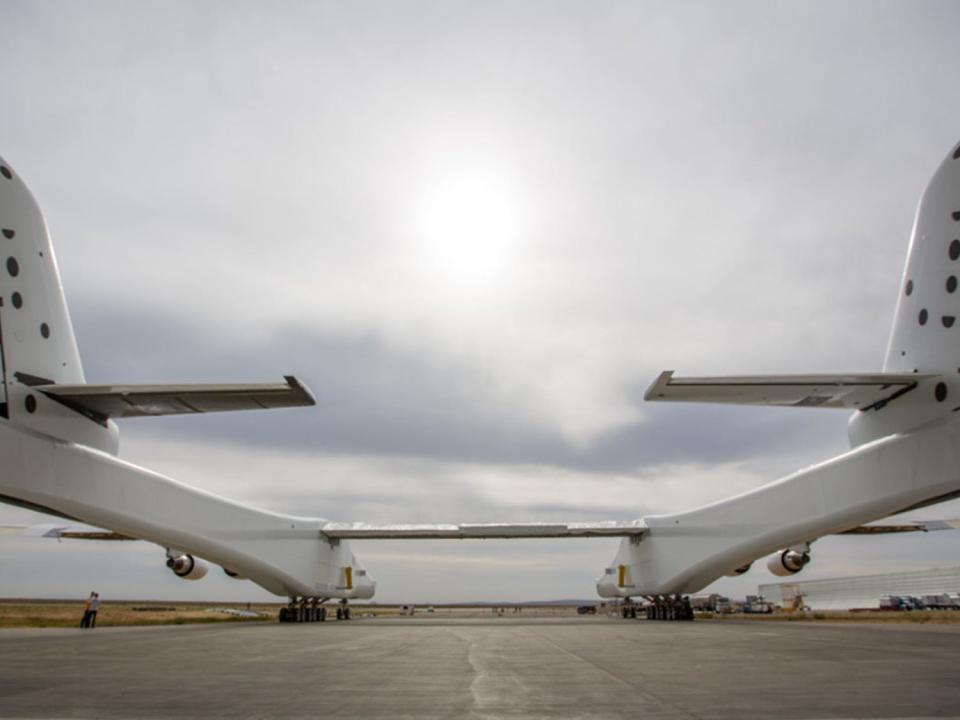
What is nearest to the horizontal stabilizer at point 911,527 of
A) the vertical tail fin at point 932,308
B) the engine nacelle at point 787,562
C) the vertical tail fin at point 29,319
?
the engine nacelle at point 787,562

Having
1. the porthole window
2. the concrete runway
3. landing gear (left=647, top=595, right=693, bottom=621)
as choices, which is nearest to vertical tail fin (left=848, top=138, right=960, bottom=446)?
the porthole window

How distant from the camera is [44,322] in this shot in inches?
656

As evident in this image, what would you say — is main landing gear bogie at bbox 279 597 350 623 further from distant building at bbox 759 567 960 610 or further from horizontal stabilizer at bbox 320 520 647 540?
distant building at bbox 759 567 960 610

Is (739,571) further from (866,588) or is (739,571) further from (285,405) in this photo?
(866,588)

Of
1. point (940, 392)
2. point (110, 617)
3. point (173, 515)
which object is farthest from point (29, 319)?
point (110, 617)

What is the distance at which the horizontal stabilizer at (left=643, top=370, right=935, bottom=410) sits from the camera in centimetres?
1284

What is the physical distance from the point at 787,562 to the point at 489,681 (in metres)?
26.4

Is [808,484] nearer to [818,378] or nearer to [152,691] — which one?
[818,378]

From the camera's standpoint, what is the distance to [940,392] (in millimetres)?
16375

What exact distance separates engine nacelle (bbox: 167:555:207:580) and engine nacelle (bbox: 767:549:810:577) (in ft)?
78.5

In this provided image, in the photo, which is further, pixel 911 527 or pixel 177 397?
pixel 911 527

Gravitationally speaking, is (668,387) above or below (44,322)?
below

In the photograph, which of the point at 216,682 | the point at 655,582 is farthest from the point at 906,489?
the point at 655,582

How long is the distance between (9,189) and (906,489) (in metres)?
21.0
